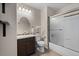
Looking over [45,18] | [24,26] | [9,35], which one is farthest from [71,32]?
[9,35]

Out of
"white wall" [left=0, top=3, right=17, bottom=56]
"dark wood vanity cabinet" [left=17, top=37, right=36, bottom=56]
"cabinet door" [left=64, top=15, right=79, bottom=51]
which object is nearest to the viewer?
"white wall" [left=0, top=3, right=17, bottom=56]

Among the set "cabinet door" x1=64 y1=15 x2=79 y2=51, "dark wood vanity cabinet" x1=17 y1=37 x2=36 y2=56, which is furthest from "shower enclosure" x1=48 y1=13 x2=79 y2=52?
"dark wood vanity cabinet" x1=17 y1=37 x2=36 y2=56

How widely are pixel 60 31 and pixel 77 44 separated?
1.03 ft

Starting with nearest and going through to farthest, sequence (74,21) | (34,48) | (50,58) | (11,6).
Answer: (50,58) → (11,6) → (74,21) → (34,48)

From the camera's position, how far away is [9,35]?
3.40ft

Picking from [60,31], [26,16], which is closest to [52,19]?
[60,31]

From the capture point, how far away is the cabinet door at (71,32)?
1.14 metres

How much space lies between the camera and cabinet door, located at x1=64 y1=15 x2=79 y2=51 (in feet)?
3.74

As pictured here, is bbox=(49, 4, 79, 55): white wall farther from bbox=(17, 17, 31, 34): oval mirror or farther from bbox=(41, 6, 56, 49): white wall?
bbox=(17, 17, 31, 34): oval mirror

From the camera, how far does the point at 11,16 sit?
106 centimetres

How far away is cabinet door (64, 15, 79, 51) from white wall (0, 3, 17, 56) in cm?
80

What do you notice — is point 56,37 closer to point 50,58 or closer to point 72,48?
point 72,48

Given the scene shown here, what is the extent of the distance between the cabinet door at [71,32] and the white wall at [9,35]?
31.3 inches

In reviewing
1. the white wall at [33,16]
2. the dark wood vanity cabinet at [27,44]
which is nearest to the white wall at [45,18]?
the white wall at [33,16]
